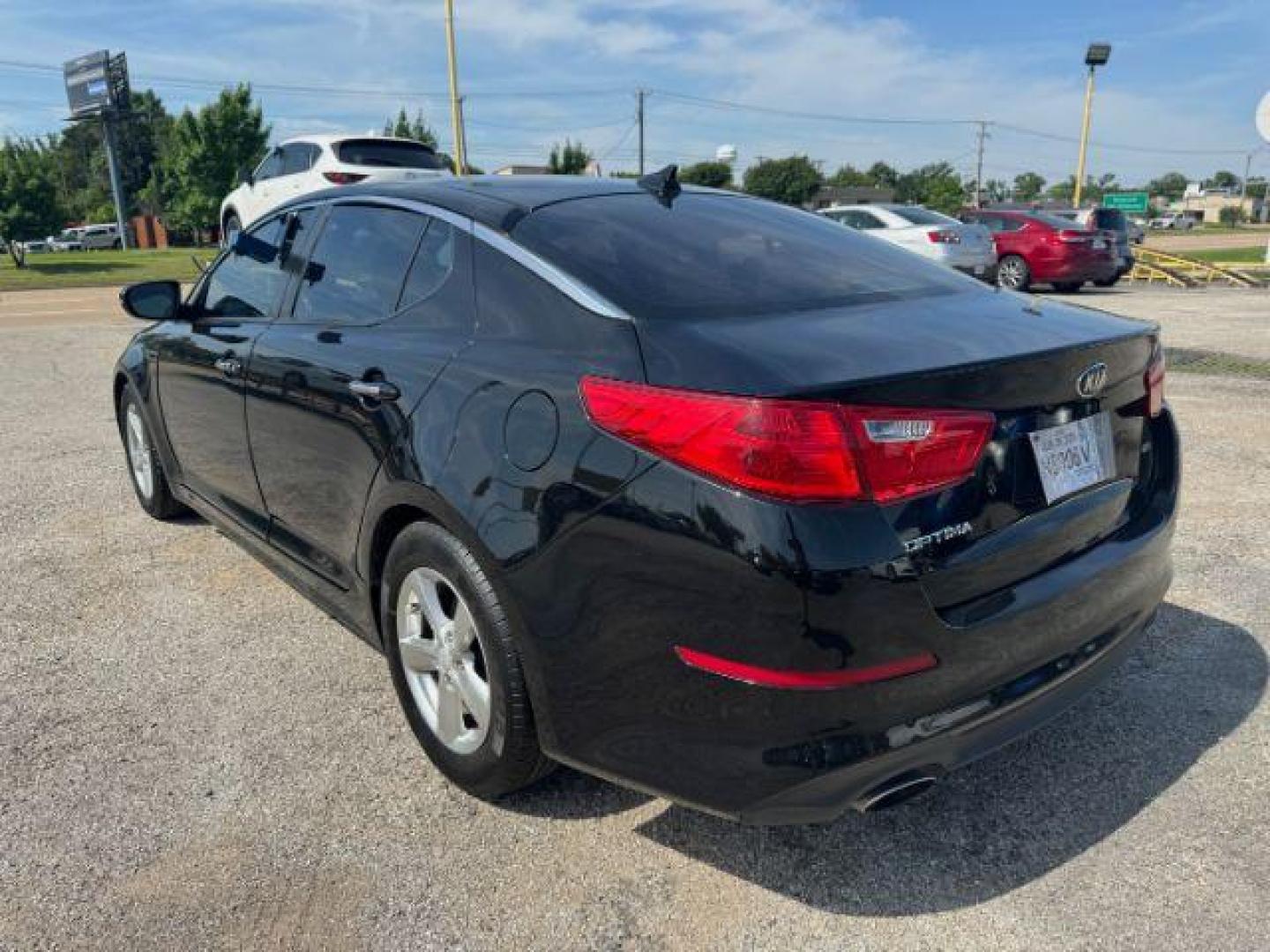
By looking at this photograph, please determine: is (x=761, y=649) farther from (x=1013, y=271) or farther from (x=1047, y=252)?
(x=1013, y=271)

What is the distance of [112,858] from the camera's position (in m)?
2.38

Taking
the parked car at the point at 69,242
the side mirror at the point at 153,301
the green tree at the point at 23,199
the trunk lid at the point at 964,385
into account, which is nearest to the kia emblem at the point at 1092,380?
the trunk lid at the point at 964,385

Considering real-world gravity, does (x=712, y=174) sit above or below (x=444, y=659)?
above

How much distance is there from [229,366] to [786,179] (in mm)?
73046

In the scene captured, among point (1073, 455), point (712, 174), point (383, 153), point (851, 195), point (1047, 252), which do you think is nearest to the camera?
point (1073, 455)

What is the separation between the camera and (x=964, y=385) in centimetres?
196

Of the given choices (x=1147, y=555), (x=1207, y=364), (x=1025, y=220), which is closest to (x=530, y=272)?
(x=1147, y=555)

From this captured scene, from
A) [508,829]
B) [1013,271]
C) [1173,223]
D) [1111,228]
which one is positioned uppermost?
[1111,228]

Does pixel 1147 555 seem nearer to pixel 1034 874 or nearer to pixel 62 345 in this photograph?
pixel 1034 874

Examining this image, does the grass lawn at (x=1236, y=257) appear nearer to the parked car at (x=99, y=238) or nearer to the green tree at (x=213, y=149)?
the green tree at (x=213, y=149)

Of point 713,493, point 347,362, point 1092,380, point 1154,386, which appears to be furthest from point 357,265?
point 1154,386

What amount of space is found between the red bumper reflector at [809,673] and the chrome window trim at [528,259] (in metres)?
0.79

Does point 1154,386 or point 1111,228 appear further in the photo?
point 1111,228

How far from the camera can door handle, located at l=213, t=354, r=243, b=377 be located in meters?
3.50
